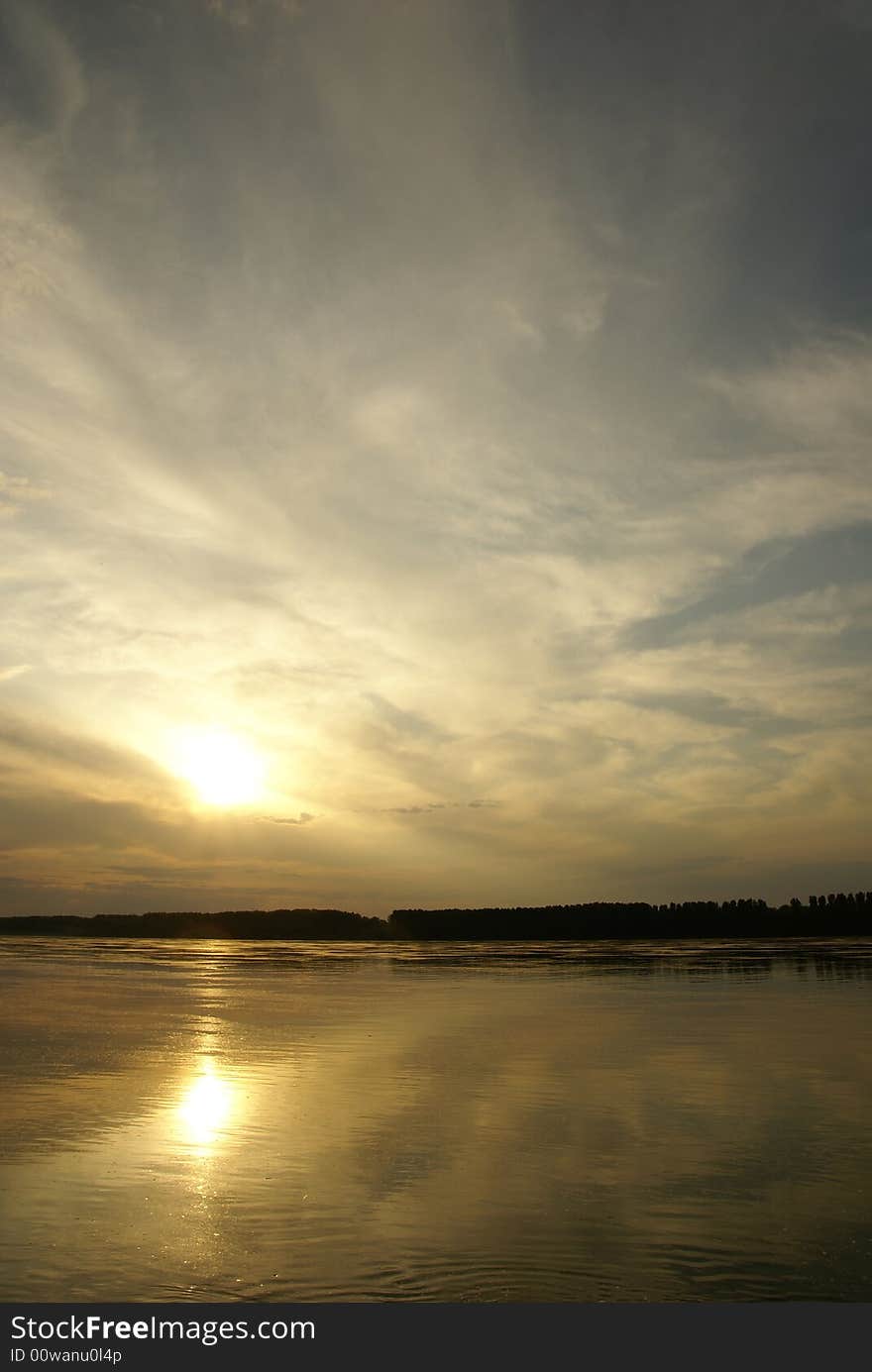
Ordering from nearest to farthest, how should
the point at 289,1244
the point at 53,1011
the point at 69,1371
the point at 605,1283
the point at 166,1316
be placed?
the point at 69,1371, the point at 166,1316, the point at 605,1283, the point at 289,1244, the point at 53,1011

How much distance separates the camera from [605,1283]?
768cm

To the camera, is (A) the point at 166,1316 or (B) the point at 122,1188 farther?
(B) the point at 122,1188

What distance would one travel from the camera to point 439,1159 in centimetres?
1138

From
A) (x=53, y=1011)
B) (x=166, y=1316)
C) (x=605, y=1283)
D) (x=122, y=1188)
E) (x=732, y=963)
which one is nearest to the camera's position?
(x=166, y=1316)

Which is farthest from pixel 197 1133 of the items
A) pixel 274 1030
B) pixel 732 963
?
pixel 732 963

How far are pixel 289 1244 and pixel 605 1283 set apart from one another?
2734 millimetres

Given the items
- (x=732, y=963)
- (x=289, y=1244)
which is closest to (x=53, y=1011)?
(x=289, y=1244)

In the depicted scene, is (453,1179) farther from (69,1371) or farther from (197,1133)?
(69,1371)

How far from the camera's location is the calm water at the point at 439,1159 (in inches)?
312

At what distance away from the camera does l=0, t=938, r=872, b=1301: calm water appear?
7922 mm

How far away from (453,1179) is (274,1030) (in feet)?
43.5

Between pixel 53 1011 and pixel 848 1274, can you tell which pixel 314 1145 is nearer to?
pixel 848 1274

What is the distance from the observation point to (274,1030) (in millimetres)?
22906

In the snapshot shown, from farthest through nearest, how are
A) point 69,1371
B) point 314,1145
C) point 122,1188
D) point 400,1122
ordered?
point 400,1122, point 314,1145, point 122,1188, point 69,1371
